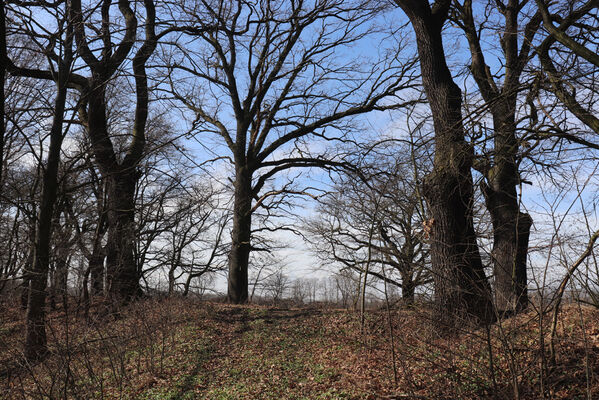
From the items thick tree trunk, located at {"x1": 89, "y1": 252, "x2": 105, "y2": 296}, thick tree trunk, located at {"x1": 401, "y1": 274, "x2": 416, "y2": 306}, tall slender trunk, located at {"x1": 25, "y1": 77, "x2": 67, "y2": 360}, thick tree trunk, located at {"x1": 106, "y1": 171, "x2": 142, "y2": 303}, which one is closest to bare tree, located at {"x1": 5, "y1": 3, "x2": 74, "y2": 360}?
tall slender trunk, located at {"x1": 25, "y1": 77, "x2": 67, "y2": 360}

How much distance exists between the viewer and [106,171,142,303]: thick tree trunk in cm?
1252

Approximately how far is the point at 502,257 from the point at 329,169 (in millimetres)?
8680

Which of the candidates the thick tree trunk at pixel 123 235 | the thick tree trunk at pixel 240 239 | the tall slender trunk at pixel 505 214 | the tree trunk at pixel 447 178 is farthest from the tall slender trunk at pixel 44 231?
the tall slender trunk at pixel 505 214

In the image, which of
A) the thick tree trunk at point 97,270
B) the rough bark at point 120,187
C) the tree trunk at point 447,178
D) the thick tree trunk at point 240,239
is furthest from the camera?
the thick tree trunk at point 240,239

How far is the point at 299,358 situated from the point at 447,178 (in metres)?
4.55

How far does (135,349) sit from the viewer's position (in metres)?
9.70

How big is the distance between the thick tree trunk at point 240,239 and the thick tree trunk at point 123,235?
10.9 feet

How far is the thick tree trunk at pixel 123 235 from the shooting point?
41.1 ft

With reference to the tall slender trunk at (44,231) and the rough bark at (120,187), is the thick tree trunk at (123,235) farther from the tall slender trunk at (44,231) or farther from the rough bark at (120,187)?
the tall slender trunk at (44,231)

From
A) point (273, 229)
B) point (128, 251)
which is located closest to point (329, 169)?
point (273, 229)

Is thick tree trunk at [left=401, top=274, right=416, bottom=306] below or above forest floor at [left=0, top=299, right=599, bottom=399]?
Answer: above

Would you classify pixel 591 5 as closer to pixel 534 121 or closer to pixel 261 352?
pixel 534 121

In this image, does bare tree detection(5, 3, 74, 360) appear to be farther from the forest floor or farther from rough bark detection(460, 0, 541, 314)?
rough bark detection(460, 0, 541, 314)

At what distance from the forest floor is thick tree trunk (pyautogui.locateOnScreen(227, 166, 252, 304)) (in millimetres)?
2357
